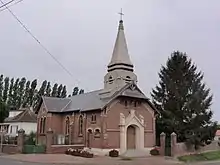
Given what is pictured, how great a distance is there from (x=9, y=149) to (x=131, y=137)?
14.5 meters

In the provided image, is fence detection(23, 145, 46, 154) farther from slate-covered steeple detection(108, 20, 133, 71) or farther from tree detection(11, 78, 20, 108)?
tree detection(11, 78, 20, 108)

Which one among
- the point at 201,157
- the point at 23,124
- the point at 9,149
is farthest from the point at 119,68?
the point at 23,124

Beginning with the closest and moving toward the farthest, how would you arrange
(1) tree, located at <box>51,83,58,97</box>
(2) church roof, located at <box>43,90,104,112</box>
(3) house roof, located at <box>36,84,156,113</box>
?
(3) house roof, located at <box>36,84,156,113</box>
(2) church roof, located at <box>43,90,104,112</box>
(1) tree, located at <box>51,83,58,97</box>

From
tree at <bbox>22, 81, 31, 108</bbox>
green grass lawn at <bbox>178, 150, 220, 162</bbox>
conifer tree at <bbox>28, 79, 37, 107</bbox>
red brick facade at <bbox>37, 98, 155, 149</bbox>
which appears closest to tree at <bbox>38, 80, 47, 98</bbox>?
conifer tree at <bbox>28, 79, 37, 107</bbox>

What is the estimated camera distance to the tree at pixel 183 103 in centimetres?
4234

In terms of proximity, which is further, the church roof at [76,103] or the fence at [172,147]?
the church roof at [76,103]

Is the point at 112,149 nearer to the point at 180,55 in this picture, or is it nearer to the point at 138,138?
the point at 138,138

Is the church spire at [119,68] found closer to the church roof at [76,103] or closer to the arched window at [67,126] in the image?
the church roof at [76,103]

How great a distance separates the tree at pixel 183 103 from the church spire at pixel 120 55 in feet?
18.0

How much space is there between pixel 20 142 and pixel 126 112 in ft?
42.1

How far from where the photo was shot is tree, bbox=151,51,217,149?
42344 mm

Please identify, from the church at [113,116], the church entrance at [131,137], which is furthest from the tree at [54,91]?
the church entrance at [131,137]

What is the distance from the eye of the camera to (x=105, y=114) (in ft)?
127

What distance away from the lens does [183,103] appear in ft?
143
